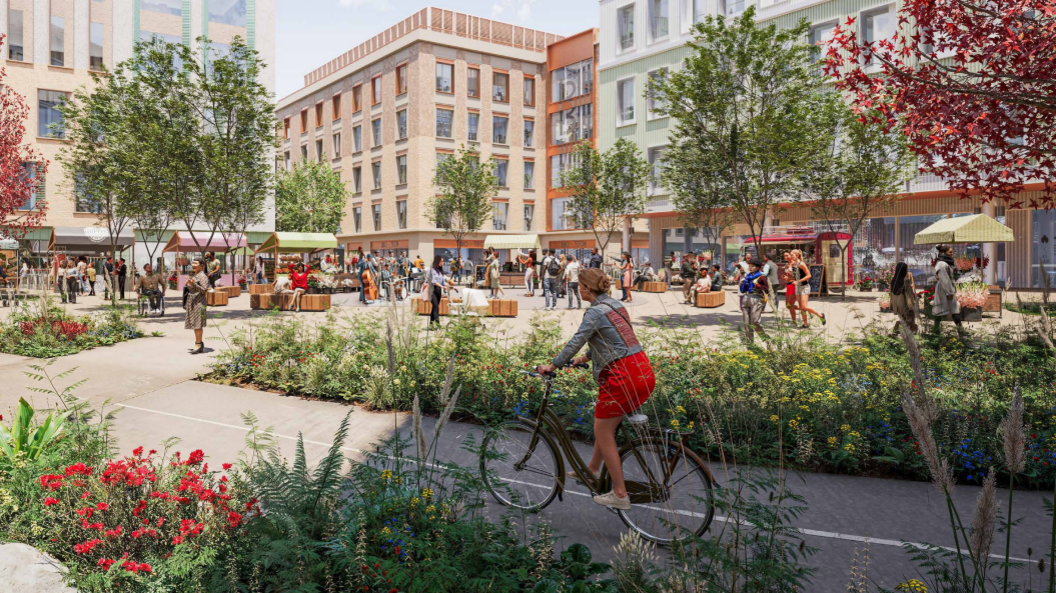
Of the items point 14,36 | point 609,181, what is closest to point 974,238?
point 609,181

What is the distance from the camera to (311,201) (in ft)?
166

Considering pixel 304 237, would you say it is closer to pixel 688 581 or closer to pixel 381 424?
pixel 381 424

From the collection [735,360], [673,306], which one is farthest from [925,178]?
[735,360]

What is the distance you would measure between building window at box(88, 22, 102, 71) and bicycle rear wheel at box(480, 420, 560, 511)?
4037cm

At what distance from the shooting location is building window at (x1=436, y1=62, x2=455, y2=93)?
47.3 metres

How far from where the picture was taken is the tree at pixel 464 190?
40844 mm

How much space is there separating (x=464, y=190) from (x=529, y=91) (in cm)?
1346

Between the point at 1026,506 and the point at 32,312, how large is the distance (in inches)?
606

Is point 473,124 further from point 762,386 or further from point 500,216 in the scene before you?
point 762,386

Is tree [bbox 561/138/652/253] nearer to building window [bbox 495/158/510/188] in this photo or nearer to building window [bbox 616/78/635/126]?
building window [bbox 616/78/635/126]

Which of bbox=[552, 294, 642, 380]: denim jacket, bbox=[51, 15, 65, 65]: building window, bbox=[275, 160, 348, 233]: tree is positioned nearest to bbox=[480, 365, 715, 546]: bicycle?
bbox=[552, 294, 642, 380]: denim jacket

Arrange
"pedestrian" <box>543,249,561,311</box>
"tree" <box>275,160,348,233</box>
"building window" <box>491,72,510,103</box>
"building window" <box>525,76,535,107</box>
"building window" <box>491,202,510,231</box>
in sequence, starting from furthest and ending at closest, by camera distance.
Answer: "tree" <box>275,160,348,233</box> < "building window" <box>525,76,535,107</box> < "building window" <box>491,72,510,103</box> < "building window" <box>491,202,510,231</box> < "pedestrian" <box>543,249,561,311</box>

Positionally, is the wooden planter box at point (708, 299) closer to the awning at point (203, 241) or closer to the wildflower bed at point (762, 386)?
the wildflower bed at point (762, 386)

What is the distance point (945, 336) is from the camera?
29.1 feet
